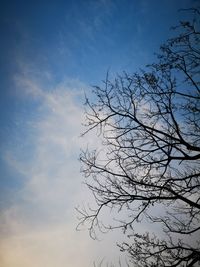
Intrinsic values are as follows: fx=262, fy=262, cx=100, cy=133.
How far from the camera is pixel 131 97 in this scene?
22.0ft

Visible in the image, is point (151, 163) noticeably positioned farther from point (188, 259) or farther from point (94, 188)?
point (188, 259)

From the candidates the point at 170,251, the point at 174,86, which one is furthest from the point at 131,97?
the point at 170,251

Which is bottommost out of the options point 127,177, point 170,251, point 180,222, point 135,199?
point 170,251

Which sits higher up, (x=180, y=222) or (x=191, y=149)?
(x=191, y=149)

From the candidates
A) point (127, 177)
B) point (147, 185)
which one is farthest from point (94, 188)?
point (147, 185)

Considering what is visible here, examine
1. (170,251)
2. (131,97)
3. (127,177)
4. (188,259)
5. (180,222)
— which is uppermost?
(131,97)

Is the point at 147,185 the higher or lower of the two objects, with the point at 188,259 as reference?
higher

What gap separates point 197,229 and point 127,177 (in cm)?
186

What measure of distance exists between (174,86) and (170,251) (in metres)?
3.81

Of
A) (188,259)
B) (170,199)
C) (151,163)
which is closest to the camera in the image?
(188,259)

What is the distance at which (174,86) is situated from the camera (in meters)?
6.42

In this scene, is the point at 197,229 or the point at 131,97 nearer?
the point at 197,229

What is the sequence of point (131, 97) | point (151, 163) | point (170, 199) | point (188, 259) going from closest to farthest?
point (188, 259) → point (170, 199) → point (151, 163) → point (131, 97)

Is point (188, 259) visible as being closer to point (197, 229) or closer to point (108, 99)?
point (197, 229)
